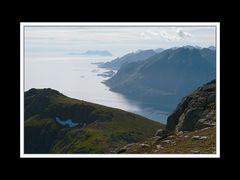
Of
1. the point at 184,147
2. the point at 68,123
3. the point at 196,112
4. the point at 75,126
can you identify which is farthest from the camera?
the point at 75,126

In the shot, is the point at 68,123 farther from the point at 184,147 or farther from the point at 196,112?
the point at 184,147

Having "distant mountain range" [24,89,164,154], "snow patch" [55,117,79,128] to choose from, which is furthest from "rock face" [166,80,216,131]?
"snow patch" [55,117,79,128]

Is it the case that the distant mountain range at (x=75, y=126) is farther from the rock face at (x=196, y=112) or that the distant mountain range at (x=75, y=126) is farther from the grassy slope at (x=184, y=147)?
the grassy slope at (x=184, y=147)

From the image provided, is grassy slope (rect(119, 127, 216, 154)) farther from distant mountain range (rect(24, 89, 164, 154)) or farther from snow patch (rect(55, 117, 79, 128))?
snow patch (rect(55, 117, 79, 128))

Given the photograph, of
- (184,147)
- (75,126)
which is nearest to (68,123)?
(75,126)
